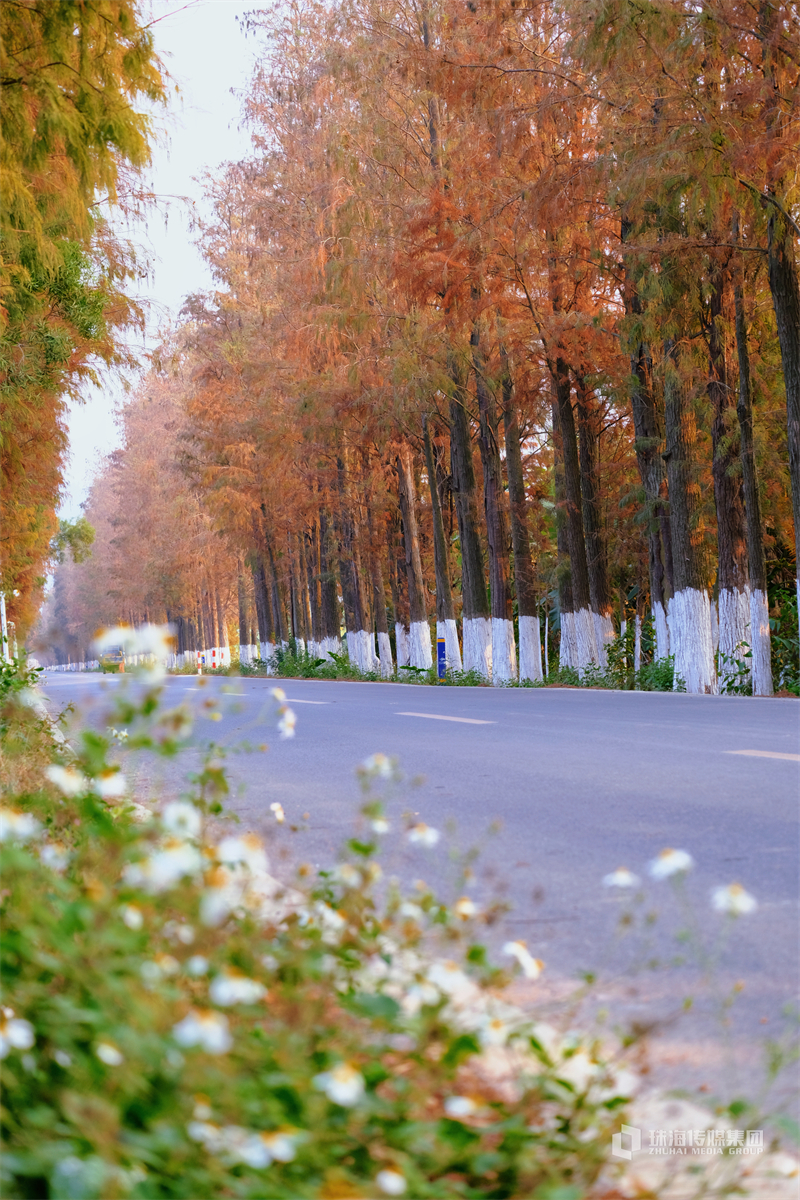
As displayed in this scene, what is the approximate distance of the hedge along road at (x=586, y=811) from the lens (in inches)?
170

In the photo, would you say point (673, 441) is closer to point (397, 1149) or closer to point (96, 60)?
point (96, 60)

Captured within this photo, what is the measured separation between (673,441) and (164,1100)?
19947 millimetres

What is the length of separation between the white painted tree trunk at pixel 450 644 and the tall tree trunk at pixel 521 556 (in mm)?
2906

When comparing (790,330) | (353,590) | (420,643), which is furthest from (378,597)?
(790,330)

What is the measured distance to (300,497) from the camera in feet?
132

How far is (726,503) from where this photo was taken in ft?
67.6

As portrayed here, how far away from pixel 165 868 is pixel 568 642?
2283cm

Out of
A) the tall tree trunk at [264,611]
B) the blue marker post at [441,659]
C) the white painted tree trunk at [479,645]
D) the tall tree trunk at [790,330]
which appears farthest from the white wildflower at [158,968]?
the tall tree trunk at [264,611]

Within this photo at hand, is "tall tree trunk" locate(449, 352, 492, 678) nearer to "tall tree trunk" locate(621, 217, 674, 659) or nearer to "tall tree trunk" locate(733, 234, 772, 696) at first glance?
"tall tree trunk" locate(621, 217, 674, 659)

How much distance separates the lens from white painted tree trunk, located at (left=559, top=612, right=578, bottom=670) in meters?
24.9

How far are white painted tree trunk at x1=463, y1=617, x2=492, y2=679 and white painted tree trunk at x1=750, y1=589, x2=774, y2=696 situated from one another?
1003 cm

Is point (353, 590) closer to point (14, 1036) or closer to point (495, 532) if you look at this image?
point (495, 532)

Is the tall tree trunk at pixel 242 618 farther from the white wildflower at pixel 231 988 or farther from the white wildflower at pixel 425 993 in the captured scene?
the white wildflower at pixel 231 988

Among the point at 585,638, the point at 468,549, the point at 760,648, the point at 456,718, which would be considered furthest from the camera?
the point at 468,549
